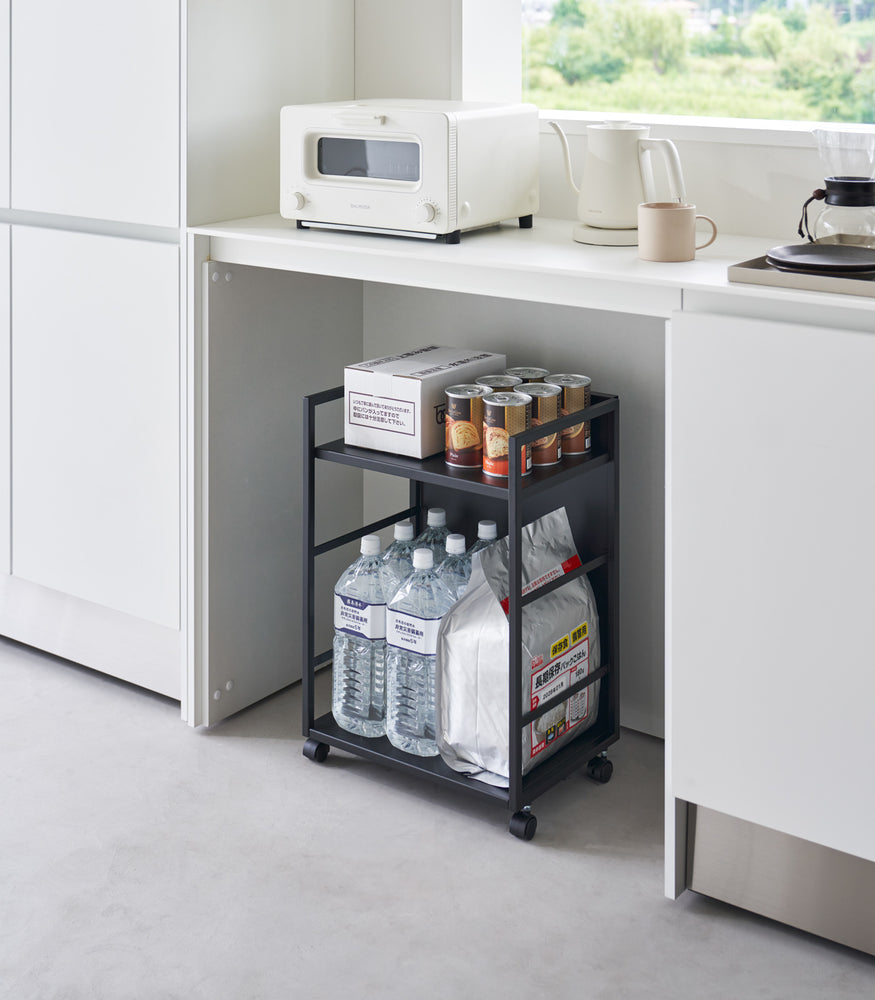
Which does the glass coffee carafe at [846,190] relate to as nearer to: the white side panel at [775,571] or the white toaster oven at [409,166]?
the white side panel at [775,571]

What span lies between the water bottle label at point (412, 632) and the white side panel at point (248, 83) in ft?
2.43

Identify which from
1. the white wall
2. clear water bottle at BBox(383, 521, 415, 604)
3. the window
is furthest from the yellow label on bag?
the window

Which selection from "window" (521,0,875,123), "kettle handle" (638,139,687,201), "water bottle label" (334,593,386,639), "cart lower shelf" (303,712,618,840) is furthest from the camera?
"window" (521,0,875,123)

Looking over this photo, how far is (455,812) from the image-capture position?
2.07 metres

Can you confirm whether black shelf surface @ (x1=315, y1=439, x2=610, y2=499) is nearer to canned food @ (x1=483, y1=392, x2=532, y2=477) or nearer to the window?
canned food @ (x1=483, y1=392, x2=532, y2=477)

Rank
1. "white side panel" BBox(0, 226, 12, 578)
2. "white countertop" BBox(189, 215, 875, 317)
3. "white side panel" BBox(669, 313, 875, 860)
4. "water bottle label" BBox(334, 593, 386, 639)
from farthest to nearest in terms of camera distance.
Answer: "white side panel" BBox(0, 226, 12, 578) → "water bottle label" BBox(334, 593, 386, 639) → "white countertop" BBox(189, 215, 875, 317) → "white side panel" BBox(669, 313, 875, 860)

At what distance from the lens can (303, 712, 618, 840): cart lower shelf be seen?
199 centimetres

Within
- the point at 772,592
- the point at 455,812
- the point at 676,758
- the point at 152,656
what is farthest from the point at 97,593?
the point at 772,592

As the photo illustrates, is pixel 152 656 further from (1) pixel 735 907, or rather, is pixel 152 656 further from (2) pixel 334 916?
(1) pixel 735 907

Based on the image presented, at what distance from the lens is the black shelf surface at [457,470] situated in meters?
1.91

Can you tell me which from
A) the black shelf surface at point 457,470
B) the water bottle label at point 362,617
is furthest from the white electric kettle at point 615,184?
the water bottle label at point 362,617

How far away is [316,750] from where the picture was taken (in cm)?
220

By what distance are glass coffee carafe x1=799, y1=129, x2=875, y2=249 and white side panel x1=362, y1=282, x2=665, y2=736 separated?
391 millimetres

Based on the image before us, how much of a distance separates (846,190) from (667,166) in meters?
0.29
